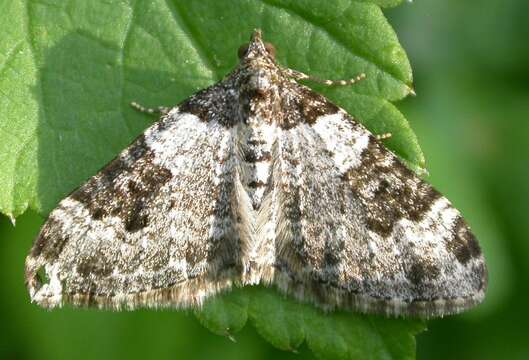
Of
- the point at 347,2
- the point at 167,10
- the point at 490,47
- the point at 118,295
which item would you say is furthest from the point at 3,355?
the point at 490,47

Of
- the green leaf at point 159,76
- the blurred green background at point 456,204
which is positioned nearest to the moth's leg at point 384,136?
the green leaf at point 159,76

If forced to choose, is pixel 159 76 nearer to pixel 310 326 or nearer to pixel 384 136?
pixel 384 136

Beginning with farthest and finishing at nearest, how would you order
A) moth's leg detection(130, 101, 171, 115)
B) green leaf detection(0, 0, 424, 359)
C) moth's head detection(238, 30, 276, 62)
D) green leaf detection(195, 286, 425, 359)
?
moth's leg detection(130, 101, 171, 115), moth's head detection(238, 30, 276, 62), green leaf detection(0, 0, 424, 359), green leaf detection(195, 286, 425, 359)

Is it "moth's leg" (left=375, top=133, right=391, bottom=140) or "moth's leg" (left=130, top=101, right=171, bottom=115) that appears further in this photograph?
"moth's leg" (left=130, top=101, right=171, bottom=115)

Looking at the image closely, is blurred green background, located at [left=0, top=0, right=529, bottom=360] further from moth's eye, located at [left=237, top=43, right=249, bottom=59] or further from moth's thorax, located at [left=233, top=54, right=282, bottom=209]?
moth's eye, located at [left=237, top=43, right=249, bottom=59]

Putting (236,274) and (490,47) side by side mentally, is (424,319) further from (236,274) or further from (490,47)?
(490,47)

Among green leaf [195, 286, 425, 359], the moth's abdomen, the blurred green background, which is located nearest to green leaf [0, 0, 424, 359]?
green leaf [195, 286, 425, 359]
